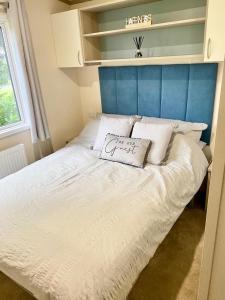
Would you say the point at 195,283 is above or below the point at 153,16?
below

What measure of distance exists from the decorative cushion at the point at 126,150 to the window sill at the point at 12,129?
0.98 meters

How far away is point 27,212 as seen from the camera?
159 centimetres

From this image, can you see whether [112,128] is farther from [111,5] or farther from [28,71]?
[111,5]

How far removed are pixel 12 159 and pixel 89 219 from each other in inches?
55.9

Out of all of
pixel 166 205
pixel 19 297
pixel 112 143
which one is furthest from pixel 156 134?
pixel 19 297

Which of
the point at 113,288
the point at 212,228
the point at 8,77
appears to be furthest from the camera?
the point at 8,77

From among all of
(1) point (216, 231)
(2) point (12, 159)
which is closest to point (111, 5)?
(2) point (12, 159)

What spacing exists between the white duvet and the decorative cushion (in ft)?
0.24

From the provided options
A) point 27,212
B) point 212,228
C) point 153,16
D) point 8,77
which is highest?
point 153,16

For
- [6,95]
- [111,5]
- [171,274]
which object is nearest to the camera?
[171,274]

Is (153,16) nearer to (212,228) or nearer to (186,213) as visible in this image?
(186,213)

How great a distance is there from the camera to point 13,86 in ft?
8.40

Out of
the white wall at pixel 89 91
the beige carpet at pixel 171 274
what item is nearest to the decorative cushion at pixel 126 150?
the beige carpet at pixel 171 274

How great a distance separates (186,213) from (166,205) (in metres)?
0.83
